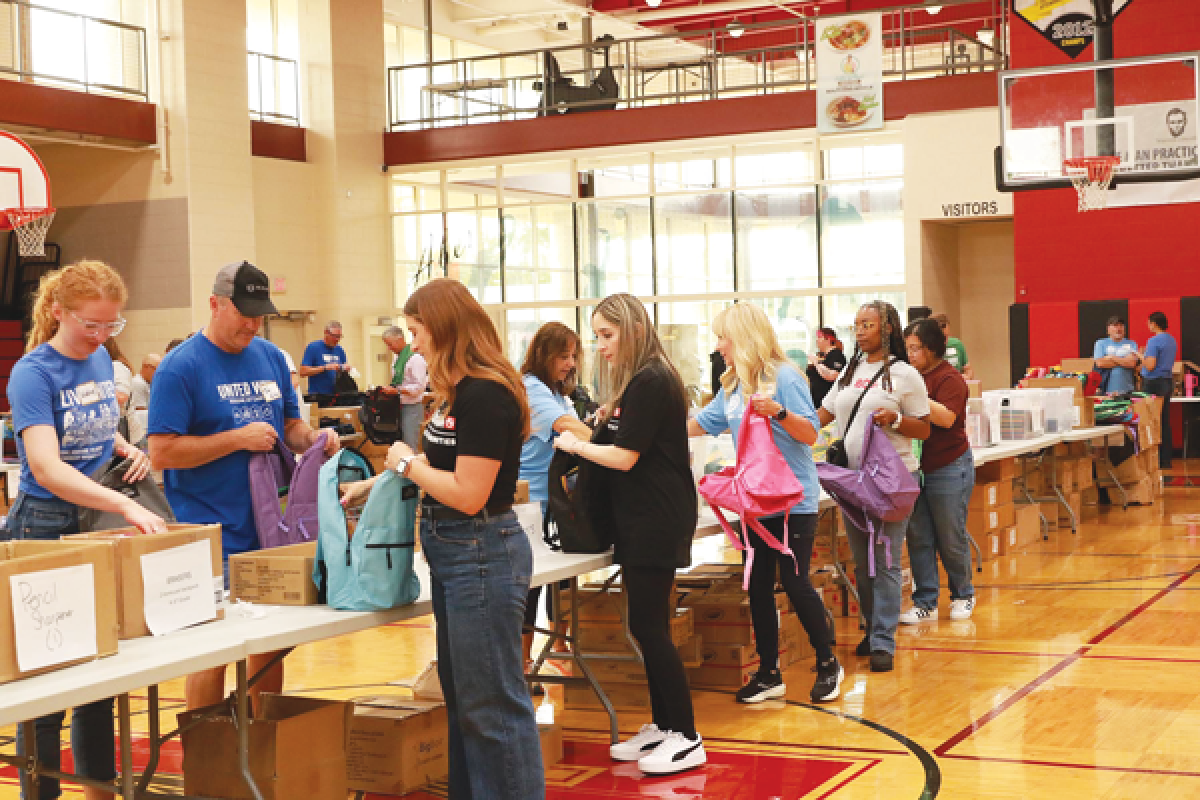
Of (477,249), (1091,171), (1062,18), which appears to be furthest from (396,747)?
(477,249)

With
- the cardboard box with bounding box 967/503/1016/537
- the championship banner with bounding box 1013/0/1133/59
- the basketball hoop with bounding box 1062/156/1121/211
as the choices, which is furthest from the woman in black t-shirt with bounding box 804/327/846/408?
the cardboard box with bounding box 967/503/1016/537

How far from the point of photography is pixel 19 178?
11.6 metres

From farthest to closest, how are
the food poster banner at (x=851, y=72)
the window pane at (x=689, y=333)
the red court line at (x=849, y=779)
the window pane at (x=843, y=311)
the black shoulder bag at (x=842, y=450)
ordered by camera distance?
1. the window pane at (x=689, y=333)
2. the window pane at (x=843, y=311)
3. the food poster banner at (x=851, y=72)
4. the black shoulder bag at (x=842, y=450)
5. the red court line at (x=849, y=779)

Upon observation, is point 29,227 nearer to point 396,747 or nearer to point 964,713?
point 396,747

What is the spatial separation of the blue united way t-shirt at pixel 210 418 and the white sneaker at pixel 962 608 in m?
4.22

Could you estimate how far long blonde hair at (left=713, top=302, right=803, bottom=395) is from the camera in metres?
5.20

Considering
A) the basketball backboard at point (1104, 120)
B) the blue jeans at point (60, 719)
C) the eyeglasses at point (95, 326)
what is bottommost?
the blue jeans at point (60, 719)

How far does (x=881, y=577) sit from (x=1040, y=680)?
769mm

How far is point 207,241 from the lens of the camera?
1617 cm

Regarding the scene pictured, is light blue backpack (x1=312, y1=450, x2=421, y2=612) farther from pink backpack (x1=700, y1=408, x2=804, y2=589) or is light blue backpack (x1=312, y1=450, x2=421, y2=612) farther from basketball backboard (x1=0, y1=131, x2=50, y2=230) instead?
basketball backboard (x1=0, y1=131, x2=50, y2=230)

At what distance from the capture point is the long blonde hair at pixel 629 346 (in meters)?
4.40

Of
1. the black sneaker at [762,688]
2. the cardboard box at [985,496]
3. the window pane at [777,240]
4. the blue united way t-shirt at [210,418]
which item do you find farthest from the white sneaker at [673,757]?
the window pane at [777,240]

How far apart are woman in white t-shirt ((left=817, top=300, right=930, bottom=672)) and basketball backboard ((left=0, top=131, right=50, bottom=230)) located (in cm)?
809

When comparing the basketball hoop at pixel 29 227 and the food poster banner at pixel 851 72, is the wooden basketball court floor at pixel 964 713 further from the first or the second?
the food poster banner at pixel 851 72
